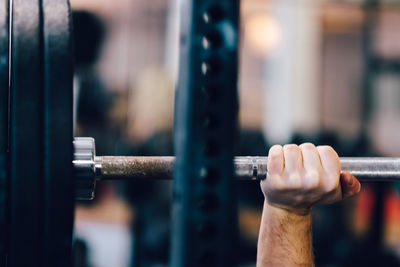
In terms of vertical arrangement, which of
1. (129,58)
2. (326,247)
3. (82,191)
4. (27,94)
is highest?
(129,58)

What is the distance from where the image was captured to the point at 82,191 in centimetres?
61

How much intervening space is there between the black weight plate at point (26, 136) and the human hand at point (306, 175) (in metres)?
0.33

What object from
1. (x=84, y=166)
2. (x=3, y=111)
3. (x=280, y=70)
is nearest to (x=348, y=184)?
(x=84, y=166)

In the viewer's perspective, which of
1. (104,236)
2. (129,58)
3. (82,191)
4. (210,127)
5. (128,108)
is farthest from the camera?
(129,58)

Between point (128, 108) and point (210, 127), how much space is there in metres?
3.71

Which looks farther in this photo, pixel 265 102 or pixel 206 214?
pixel 265 102

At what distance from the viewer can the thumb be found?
734 millimetres

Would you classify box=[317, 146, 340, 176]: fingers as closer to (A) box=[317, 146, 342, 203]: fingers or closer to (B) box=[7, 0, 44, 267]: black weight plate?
(A) box=[317, 146, 342, 203]: fingers

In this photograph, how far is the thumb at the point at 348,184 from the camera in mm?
734

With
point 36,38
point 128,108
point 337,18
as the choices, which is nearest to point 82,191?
point 36,38

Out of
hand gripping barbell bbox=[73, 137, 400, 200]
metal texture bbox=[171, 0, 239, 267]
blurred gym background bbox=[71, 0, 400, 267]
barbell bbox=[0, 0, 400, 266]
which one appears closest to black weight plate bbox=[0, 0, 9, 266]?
barbell bbox=[0, 0, 400, 266]

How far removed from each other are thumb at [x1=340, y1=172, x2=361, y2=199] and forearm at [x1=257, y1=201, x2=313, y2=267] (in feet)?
0.39

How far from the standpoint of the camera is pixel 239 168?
646 mm

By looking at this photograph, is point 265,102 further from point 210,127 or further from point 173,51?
point 210,127
